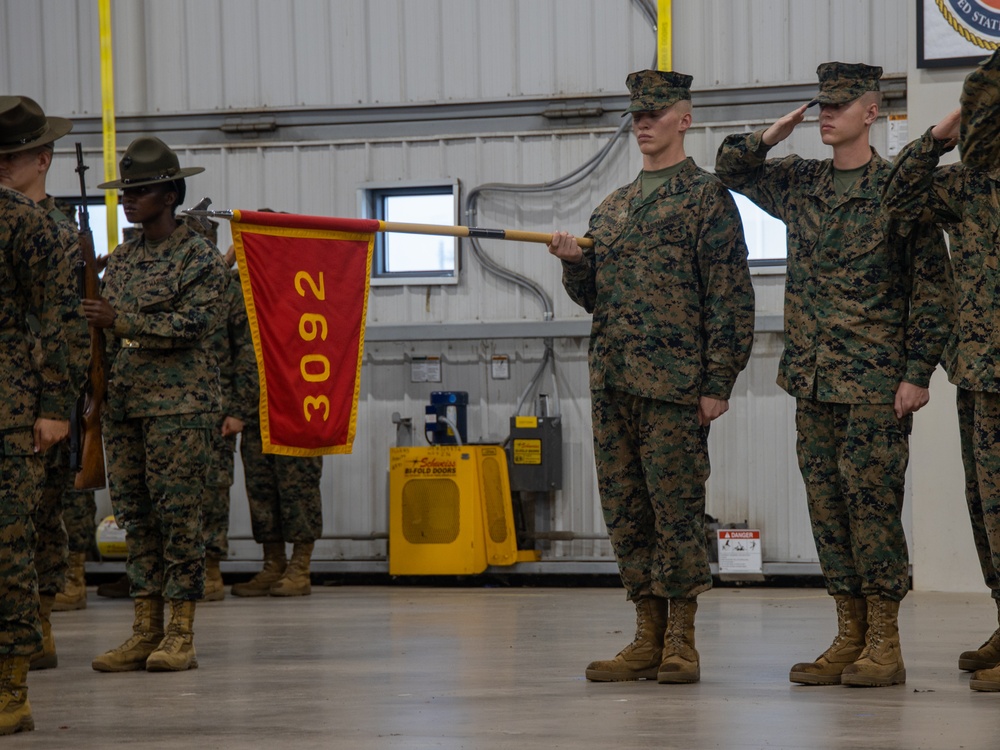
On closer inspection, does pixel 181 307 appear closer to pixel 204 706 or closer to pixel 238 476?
pixel 204 706

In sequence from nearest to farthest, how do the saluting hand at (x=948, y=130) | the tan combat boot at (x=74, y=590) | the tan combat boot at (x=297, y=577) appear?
1. the saluting hand at (x=948, y=130)
2. the tan combat boot at (x=74, y=590)
3. the tan combat boot at (x=297, y=577)

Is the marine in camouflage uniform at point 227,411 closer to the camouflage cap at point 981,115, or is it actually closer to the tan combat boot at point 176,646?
→ the tan combat boot at point 176,646

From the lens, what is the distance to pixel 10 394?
3.68 meters

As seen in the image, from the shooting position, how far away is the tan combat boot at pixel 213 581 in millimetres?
7781

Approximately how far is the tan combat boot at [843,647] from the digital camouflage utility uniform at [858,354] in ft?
0.18

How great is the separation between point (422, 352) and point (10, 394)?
17.4ft

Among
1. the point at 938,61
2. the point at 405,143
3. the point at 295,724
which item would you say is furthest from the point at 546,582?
the point at 295,724

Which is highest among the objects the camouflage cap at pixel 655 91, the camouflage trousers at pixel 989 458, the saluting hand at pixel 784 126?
the camouflage cap at pixel 655 91

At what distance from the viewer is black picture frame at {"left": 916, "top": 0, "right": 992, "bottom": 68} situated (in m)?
7.94

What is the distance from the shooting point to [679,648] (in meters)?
4.43

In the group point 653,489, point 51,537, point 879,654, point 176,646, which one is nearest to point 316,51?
point 51,537

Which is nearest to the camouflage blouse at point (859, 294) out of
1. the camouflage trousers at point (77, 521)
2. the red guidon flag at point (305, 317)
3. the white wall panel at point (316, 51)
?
the red guidon flag at point (305, 317)

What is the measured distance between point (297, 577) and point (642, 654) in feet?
13.0

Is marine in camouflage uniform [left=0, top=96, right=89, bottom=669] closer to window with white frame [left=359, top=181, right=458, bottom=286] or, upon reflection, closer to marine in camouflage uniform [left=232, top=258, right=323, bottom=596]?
marine in camouflage uniform [left=232, top=258, right=323, bottom=596]
